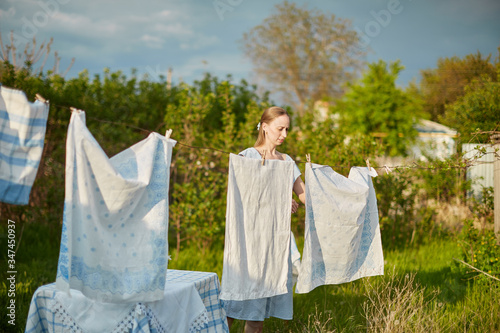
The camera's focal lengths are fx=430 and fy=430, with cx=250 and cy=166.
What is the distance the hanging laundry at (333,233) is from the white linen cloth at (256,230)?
0.18m

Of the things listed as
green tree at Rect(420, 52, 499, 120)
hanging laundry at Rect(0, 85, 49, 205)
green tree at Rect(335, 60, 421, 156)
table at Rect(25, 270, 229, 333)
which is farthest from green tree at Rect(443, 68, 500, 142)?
green tree at Rect(420, 52, 499, 120)

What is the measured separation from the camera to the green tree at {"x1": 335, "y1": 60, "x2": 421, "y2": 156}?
14.6 meters

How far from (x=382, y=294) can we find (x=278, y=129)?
2113 mm

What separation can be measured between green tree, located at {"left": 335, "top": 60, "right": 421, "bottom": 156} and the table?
1266 centimetres

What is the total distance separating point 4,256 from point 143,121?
4.36m

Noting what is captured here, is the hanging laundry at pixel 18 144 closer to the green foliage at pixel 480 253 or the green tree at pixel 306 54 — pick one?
the green foliage at pixel 480 253

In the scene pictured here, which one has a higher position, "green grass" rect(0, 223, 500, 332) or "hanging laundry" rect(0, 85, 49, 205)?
"hanging laundry" rect(0, 85, 49, 205)

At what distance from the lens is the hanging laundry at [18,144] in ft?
7.20

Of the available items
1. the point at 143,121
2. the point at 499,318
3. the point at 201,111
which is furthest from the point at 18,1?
the point at 499,318

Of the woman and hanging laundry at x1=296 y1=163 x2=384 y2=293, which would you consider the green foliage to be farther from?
the woman

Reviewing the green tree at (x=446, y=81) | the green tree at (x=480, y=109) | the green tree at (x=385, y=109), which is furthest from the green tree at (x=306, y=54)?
the green tree at (x=480, y=109)

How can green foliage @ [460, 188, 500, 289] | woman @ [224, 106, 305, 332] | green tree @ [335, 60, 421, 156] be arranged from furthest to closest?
1. green tree @ [335, 60, 421, 156]
2. green foliage @ [460, 188, 500, 289]
3. woman @ [224, 106, 305, 332]

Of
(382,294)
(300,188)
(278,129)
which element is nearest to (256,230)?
(300,188)

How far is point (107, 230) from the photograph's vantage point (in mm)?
2270
